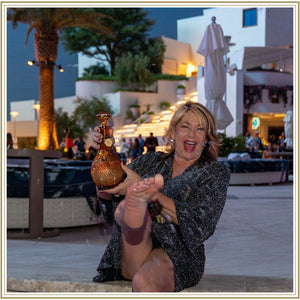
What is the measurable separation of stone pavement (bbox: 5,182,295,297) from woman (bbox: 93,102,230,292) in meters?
0.30

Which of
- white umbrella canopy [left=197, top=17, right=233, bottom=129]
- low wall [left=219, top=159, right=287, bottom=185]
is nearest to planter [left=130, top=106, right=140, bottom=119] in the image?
white umbrella canopy [left=197, top=17, right=233, bottom=129]

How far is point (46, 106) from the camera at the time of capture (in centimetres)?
1510

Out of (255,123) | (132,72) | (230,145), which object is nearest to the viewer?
(230,145)

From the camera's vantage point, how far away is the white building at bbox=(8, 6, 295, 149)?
21.7 meters

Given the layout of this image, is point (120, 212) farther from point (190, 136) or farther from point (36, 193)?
point (36, 193)

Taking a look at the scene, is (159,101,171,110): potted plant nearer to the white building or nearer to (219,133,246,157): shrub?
the white building

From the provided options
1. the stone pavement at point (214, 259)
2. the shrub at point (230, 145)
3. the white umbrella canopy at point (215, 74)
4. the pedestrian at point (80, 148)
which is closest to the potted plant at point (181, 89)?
the shrub at point (230, 145)

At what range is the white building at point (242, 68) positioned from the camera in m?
21.7

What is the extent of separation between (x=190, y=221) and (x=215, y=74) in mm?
9265

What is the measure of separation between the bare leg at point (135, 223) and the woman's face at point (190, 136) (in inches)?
16.3

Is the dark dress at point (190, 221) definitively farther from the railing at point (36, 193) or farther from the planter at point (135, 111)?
the planter at point (135, 111)

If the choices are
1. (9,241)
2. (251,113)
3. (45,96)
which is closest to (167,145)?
(9,241)

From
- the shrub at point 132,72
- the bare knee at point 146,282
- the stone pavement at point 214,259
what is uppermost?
the shrub at point 132,72

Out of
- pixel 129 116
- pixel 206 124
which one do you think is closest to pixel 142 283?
pixel 206 124
